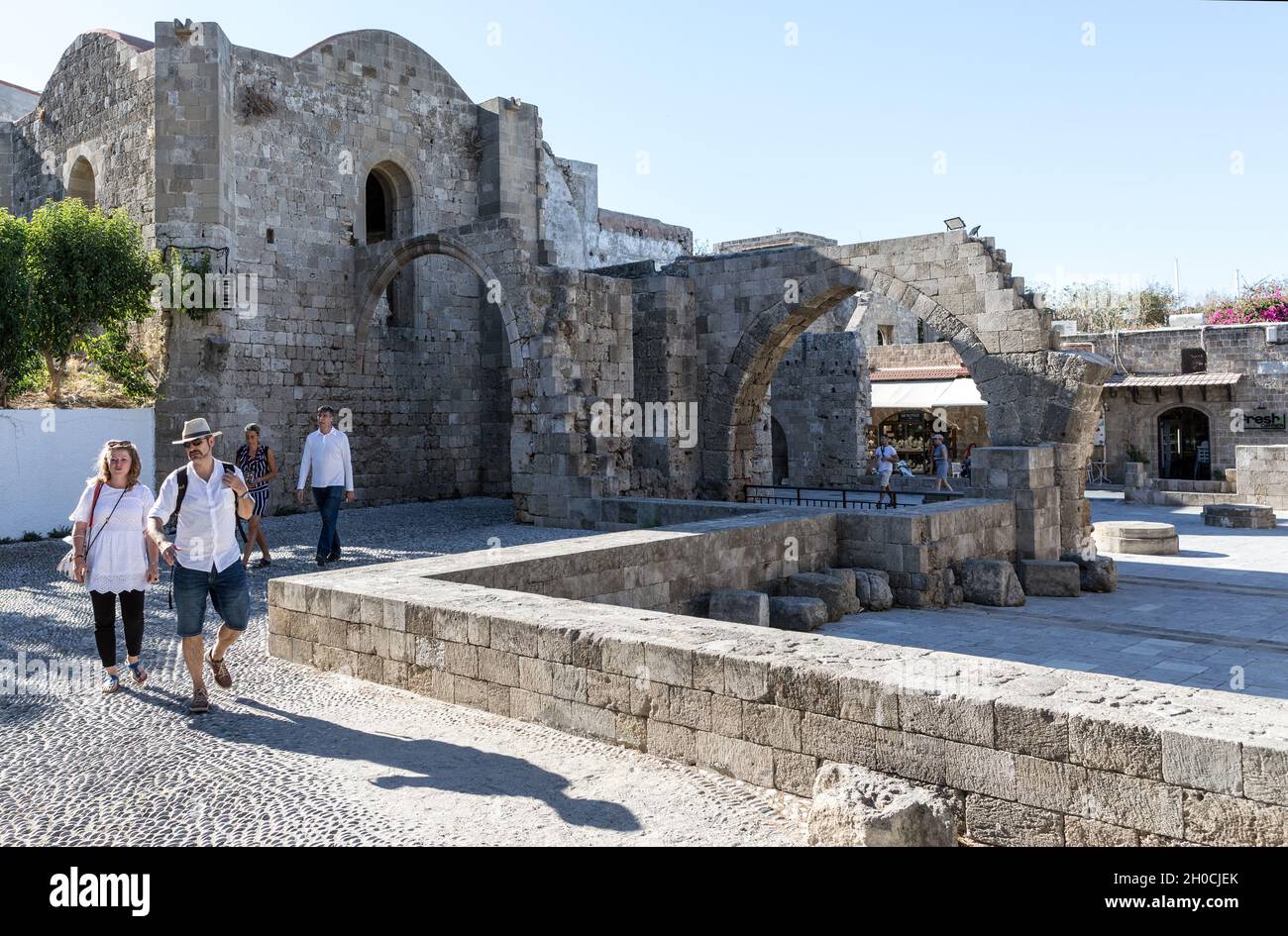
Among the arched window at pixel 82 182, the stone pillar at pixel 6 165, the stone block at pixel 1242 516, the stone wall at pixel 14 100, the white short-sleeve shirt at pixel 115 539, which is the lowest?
the stone block at pixel 1242 516

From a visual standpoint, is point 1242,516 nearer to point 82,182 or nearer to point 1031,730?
point 1031,730

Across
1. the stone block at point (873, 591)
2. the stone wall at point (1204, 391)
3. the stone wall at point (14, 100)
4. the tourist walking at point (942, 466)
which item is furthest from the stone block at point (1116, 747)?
the stone wall at point (14, 100)

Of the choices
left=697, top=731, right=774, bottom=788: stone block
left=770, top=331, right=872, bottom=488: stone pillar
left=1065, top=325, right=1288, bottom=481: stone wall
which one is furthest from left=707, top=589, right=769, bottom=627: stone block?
left=1065, top=325, right=1288, bottom=481: stone wall

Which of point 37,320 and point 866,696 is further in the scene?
point 37,320

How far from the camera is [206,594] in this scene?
475 cm

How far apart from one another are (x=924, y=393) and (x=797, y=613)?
18821 millimetres

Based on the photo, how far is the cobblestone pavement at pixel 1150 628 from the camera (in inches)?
292

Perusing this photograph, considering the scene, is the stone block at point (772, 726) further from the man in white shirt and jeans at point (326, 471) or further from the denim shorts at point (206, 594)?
the man in white shirt and jeans at point (326, 471)

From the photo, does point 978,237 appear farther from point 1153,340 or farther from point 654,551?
point 1153,340

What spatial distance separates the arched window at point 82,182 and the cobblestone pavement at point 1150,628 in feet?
45.1

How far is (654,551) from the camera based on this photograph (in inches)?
297

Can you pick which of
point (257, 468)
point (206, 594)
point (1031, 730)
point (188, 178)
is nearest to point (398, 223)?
point (188, 178)
